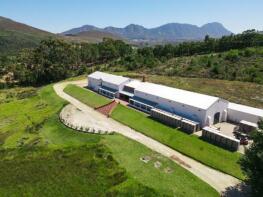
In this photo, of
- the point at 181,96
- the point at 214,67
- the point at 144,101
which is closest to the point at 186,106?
the point at 181,96

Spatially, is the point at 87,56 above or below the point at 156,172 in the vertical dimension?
above

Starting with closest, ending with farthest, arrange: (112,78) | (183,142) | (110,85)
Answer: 1. (183,142)
2. (110,85)
3. (112,78)

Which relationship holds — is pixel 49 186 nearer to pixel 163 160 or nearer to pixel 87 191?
pixel 87 191

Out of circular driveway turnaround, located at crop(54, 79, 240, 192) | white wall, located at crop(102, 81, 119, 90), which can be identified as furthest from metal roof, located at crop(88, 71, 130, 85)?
circular driveway turnaround, located at crop(54, 79, 240, 192)

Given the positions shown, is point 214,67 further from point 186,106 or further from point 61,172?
point 61,172

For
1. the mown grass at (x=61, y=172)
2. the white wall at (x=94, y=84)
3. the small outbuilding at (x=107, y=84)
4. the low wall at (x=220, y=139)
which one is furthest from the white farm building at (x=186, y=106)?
the mown grass at (x=61, y=172)

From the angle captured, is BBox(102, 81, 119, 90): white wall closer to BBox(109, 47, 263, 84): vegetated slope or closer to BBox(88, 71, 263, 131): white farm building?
BBox(88, 71, 263, 131): white farm building

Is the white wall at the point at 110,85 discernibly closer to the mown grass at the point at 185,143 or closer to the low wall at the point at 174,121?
the mown grass at the point at 185,143
